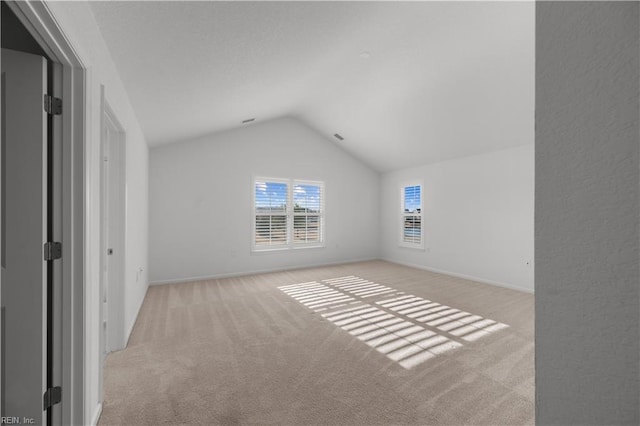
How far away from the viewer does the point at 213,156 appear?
16.7 ft

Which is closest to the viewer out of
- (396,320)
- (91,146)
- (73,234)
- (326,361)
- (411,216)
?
(73,234)

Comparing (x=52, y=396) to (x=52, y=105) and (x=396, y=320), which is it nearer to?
(x=52, y=105)

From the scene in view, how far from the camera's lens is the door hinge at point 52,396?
1355mm

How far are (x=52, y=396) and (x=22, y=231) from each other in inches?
32.3

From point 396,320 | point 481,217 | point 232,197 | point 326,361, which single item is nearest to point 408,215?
point 481,217

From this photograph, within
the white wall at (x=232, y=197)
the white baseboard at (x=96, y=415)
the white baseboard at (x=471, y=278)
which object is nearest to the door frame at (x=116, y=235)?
the white baseboard at (x=96, y=415)

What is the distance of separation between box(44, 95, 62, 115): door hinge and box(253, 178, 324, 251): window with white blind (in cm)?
411

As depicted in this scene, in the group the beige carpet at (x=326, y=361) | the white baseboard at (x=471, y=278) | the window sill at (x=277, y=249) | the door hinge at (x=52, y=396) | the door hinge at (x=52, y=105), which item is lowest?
the beige carpet at (x=326, y=361)

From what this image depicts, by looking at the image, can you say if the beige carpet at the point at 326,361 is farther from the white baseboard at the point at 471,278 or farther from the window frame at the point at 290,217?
the window frame at the point at 290,217

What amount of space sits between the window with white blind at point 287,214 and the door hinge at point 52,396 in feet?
13.4

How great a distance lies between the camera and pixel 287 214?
5891 millimetres
